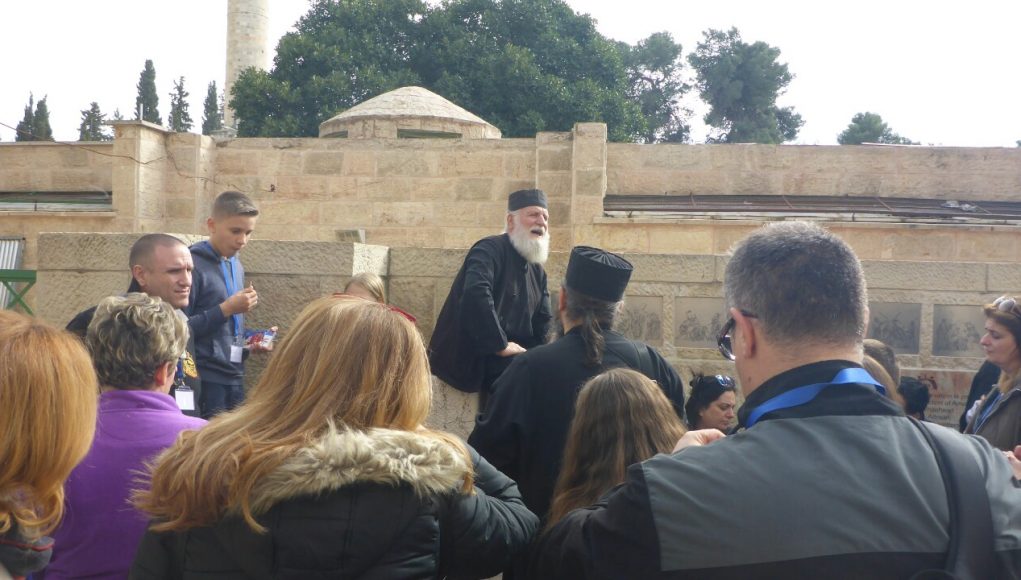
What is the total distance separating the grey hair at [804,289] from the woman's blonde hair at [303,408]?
72 cm

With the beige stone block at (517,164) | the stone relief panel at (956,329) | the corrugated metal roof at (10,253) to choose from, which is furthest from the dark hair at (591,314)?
the corrugated metal roof at (10,253)

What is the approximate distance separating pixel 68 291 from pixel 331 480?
14.3 ft

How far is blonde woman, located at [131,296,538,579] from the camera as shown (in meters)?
1.83

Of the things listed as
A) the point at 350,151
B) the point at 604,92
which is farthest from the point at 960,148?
the point at 604,92

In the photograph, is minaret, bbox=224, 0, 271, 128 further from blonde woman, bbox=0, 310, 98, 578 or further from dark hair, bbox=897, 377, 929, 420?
blonde woman, bbox=0, 310, 98, 578

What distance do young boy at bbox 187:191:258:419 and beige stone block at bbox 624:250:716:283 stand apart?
2971 millimetres

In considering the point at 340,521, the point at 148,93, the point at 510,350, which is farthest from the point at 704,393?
the point at 148,93

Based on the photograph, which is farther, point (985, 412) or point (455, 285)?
point (455, 285)

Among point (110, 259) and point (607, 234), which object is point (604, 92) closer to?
point (607, 234)

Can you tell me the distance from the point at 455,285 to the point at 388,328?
2.75m

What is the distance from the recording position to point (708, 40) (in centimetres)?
4659

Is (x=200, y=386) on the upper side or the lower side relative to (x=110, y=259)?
lower

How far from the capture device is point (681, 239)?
1314 cm

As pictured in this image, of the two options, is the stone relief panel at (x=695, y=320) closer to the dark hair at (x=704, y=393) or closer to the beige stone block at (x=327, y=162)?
the dark hair at (x=704, y=393)
